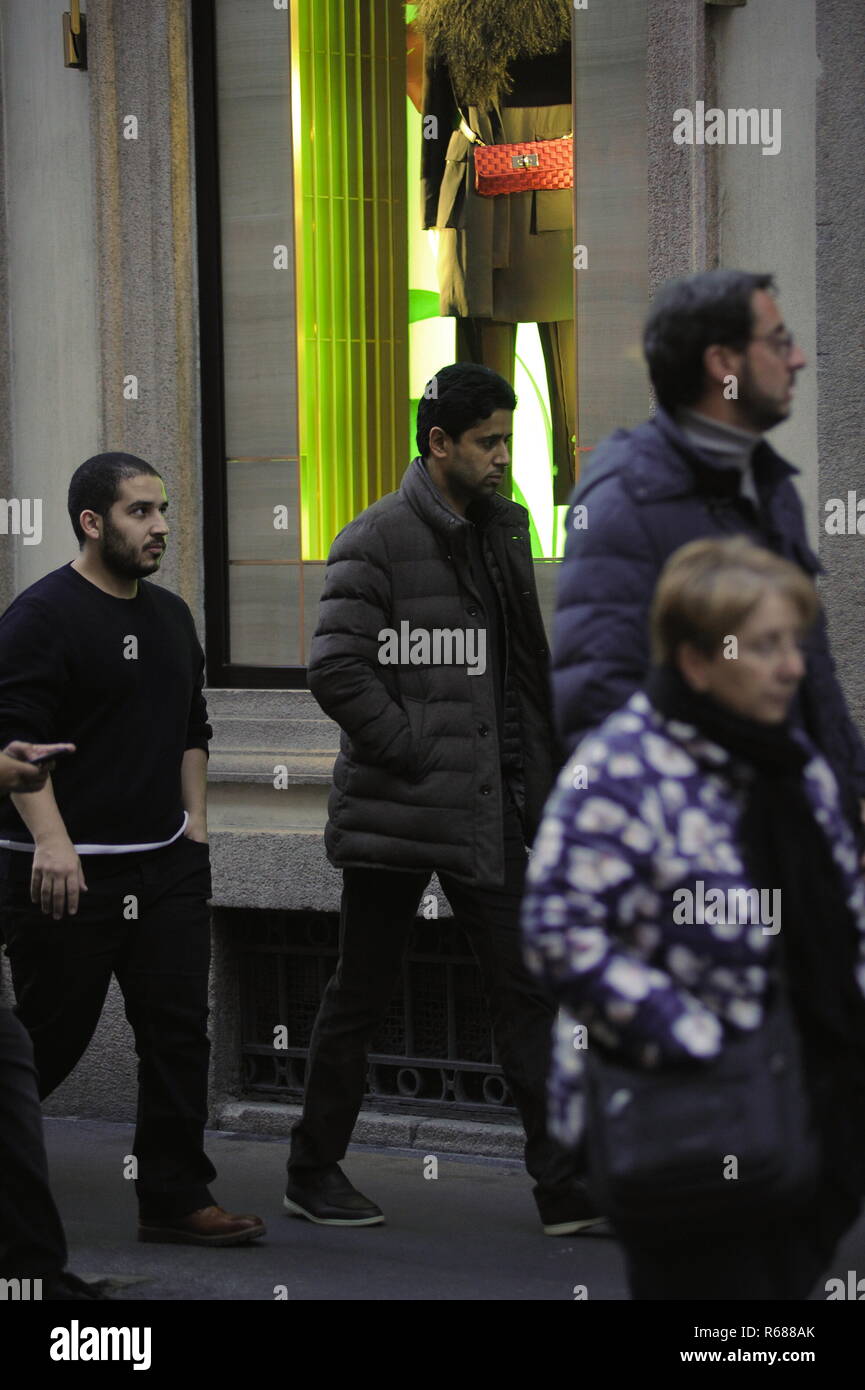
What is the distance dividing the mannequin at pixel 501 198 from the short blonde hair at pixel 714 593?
4.18 m

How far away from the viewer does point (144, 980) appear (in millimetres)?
5480

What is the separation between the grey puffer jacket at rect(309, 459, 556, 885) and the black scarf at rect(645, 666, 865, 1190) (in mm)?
2443

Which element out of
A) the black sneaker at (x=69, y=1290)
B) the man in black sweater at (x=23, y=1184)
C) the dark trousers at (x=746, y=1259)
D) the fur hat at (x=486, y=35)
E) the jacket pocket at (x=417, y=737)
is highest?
the fur hat at (x=486, y=35)

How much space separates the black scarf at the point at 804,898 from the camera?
2.84 metres

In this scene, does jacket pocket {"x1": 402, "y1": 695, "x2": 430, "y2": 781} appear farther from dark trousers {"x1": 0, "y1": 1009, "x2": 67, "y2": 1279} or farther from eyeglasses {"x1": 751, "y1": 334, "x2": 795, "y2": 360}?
eyeglasses {"x1": 751, "y1": 334, "x2": 795, "y2": 360}

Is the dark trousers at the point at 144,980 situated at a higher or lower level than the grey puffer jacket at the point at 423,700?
lower

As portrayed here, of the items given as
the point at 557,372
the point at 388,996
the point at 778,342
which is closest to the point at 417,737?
the point at 388,996

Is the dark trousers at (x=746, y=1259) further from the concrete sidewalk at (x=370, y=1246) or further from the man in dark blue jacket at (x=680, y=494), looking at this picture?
the concrete sidewalk at (x=370, y=1246)

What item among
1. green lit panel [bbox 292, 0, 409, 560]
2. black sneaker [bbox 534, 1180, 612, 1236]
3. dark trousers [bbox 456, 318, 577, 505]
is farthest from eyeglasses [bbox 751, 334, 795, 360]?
green lit panel [bbox 292, 0, 409, 560]

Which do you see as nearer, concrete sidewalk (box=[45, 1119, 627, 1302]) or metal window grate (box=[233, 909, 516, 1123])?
concrete sidewalk (box=[45, 1119, 627, 1302])

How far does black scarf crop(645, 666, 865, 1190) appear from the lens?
2.84 m

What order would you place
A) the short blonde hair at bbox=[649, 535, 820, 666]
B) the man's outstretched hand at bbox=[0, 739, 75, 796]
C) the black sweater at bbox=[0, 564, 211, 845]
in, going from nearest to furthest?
the short blonde hair at bbox=[649, 535, 820, 666], the man's outstretched hand at bbox=[0, 739, 75, 796], the black sweater at bbox=[0, 564, 211, 845]

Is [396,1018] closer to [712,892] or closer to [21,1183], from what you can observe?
[21,1183]

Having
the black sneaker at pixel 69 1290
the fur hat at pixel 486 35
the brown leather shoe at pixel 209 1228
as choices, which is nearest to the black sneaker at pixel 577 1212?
the brown leather shoe at pixel 209 1228
